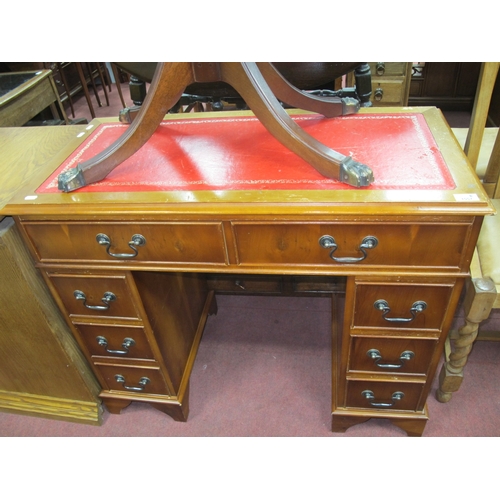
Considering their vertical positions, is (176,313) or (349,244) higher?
(349,244)

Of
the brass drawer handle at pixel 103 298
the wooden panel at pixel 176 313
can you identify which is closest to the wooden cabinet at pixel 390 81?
the wooden panel at pixel 176 313

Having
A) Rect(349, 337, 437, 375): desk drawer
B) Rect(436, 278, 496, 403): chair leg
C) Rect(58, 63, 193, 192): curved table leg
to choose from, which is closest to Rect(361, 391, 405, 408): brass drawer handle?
Rect(349, 337, 437, 375): desk drawer

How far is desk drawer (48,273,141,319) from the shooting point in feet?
4.00

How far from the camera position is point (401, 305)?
114cm

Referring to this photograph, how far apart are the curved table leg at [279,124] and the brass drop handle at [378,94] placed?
1846 mm

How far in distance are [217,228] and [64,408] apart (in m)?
1.12

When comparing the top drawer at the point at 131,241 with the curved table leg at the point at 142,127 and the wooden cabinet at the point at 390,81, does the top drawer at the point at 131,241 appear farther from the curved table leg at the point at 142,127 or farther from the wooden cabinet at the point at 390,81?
the wooden cabinet at the point at 390,81

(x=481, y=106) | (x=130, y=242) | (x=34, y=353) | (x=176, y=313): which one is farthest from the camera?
(x=176, y=313)

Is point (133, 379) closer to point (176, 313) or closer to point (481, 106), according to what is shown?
point (176, 313)

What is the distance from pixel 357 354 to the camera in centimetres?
128

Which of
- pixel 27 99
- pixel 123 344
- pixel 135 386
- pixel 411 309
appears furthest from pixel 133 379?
pixel 27 99

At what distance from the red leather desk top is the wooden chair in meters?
0.26

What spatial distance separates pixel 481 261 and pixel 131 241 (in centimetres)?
106

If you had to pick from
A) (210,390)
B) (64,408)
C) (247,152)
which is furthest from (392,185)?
(64,408)
